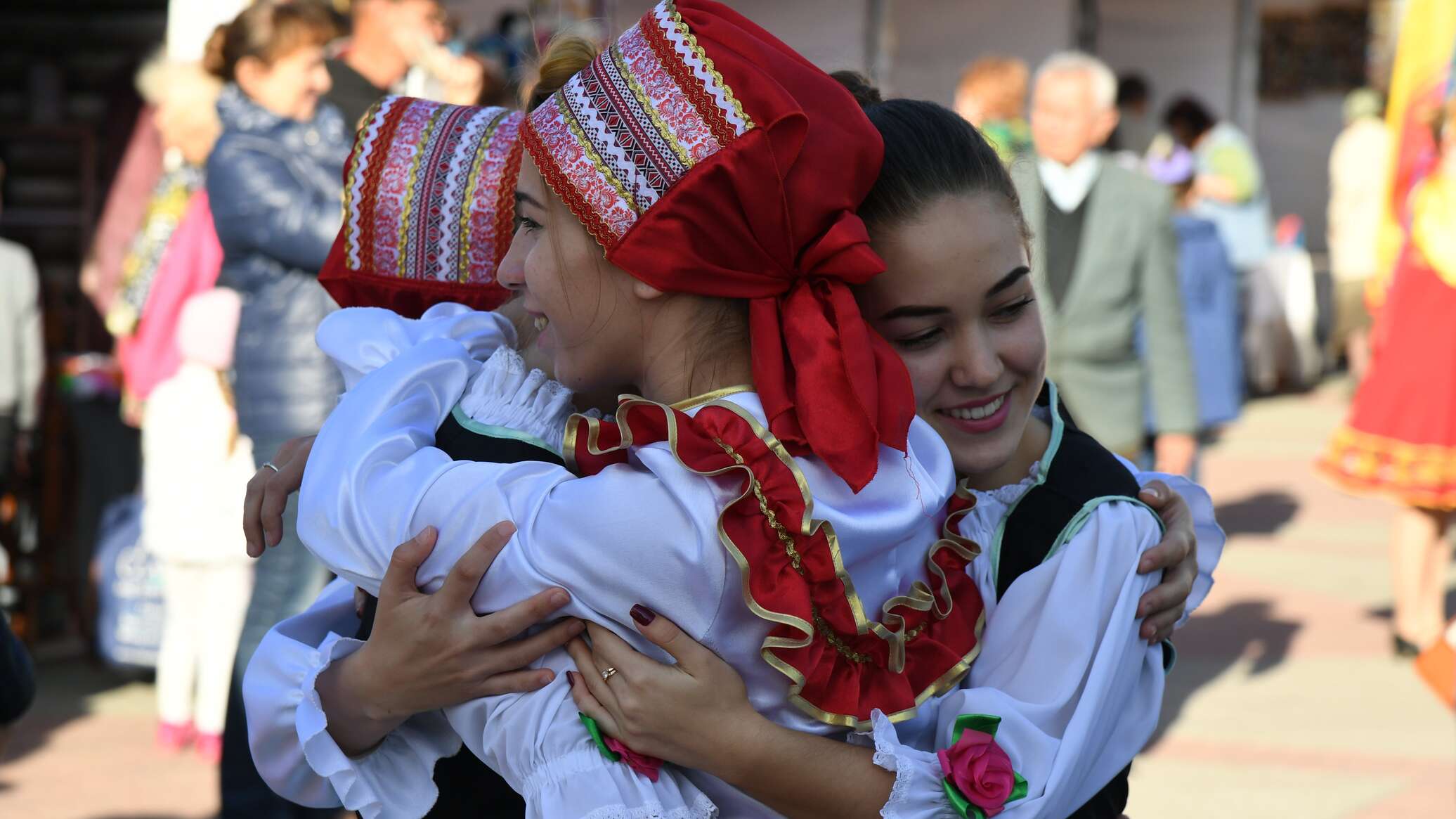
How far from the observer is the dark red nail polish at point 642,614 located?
1.60 meters

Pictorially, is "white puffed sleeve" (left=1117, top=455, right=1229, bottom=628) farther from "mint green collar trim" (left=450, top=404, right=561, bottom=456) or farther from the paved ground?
the paved ground

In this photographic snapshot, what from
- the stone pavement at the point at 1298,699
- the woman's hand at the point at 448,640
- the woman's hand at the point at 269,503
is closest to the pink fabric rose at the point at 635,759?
the woman's hand at the point at 448,640

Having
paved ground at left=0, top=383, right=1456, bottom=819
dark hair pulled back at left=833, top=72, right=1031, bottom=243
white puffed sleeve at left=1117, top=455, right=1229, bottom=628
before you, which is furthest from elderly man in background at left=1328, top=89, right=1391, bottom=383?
dark hair pulled back at left=833, top=72, right=1031, bottom=243

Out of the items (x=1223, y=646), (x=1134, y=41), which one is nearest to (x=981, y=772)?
(x=1223, y=646)

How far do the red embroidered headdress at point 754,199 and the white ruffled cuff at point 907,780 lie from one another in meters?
0.29

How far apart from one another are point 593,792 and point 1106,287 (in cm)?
404

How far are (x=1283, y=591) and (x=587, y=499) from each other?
261 inches

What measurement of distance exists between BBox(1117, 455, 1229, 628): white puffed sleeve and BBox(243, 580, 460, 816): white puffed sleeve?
3.29 ft

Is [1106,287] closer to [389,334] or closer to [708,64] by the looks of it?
[389,334]

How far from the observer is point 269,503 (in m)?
2.03

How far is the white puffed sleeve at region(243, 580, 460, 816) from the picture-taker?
1.76 meters

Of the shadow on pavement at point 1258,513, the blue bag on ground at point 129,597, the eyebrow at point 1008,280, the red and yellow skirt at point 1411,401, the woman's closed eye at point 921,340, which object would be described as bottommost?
the shadow on pavement at point 1258,513

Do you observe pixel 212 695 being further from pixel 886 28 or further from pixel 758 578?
pixel 886 28

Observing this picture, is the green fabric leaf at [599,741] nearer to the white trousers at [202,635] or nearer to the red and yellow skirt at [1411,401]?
the white trousers at [202,635]
